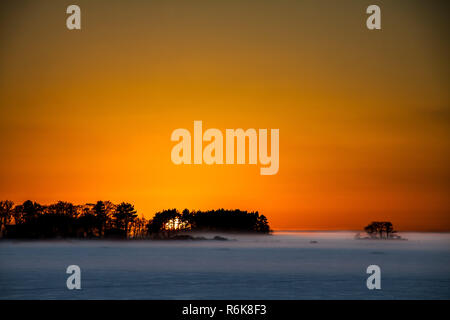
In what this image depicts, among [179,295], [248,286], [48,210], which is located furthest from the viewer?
[48,210]

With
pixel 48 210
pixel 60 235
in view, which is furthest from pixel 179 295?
pixel 60 235

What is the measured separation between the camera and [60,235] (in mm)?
193625

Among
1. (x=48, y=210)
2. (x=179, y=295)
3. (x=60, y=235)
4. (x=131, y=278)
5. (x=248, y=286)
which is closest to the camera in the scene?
(x=179, y=295)

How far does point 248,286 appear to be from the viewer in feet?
141
